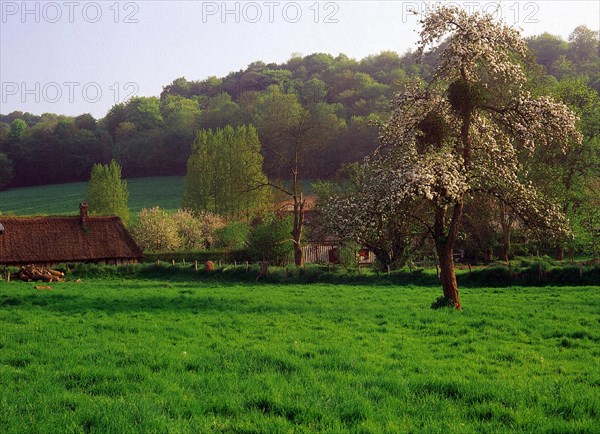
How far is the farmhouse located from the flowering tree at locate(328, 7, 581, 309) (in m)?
33.1

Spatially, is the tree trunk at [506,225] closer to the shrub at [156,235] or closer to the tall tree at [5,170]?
the shrub at [156,235]

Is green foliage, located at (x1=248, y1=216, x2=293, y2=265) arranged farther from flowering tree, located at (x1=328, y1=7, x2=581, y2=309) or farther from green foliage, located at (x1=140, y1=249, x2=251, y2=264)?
flowering tree, located at (x1=328, y1=7, x2=581, y2=309)

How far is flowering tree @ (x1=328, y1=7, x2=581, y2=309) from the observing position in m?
18.6

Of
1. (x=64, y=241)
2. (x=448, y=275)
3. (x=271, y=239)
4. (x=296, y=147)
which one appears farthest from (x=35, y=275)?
(x=448, y=275)

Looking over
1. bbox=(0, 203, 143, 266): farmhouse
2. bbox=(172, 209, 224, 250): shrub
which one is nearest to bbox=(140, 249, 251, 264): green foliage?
bbox=(0, 203, 143, 266): farmhouse

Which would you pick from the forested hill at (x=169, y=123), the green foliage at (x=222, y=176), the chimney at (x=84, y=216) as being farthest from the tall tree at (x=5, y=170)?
the chimney at (x=84, y=216)

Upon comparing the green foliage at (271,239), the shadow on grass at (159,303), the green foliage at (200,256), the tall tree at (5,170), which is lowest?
the shadow on grass at (159,303)

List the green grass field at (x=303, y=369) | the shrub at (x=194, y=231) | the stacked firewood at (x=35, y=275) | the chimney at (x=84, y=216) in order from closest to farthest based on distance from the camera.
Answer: the green grass field at (x=303, y=369) → the stacked firewood at (x=35, y=275) → the chimney at (x=84, y=216) → the shrub at (x=194, y=231)

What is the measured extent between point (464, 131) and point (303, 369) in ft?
39.8

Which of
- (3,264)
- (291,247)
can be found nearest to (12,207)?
(3,264)

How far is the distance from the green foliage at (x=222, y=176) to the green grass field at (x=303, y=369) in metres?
57.8

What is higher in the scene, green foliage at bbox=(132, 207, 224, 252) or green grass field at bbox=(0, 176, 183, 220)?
green grass field at bbox=(0, 176, 183, 220)

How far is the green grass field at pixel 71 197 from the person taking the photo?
300 ft

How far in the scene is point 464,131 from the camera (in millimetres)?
19375
